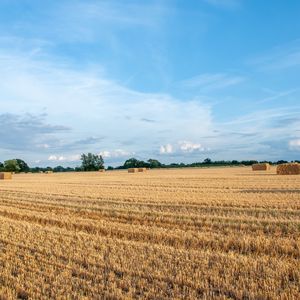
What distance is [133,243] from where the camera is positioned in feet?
29.1

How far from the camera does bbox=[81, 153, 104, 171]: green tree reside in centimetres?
11654

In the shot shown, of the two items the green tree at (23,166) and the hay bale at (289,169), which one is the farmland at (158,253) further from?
the green tree at (23,166)

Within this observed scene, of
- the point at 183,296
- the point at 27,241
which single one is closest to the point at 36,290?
the point at 183,296

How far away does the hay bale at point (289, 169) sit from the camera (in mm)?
34375

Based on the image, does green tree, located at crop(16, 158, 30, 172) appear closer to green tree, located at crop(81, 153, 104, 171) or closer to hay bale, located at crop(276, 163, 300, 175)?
green tree, located at crop(81, 153, 104, 171)

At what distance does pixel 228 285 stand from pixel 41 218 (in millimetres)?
8618

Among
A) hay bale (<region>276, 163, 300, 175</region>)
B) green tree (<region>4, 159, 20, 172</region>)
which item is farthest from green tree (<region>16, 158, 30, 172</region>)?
hay bale (<region>276, 163, 300, 175</region>)

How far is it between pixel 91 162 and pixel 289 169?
88327 millimetres

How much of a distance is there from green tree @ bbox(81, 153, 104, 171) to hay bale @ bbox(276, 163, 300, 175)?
84.7 metres

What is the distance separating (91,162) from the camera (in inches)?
4665

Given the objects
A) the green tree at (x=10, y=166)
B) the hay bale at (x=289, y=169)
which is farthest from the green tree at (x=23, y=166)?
the hay bale at (x=289, y=169)

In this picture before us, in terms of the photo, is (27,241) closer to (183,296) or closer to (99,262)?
(99,262)

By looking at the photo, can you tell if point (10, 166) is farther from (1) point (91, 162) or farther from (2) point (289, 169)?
(2) point (289, 169)

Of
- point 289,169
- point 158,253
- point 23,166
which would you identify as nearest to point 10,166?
point 23,166
